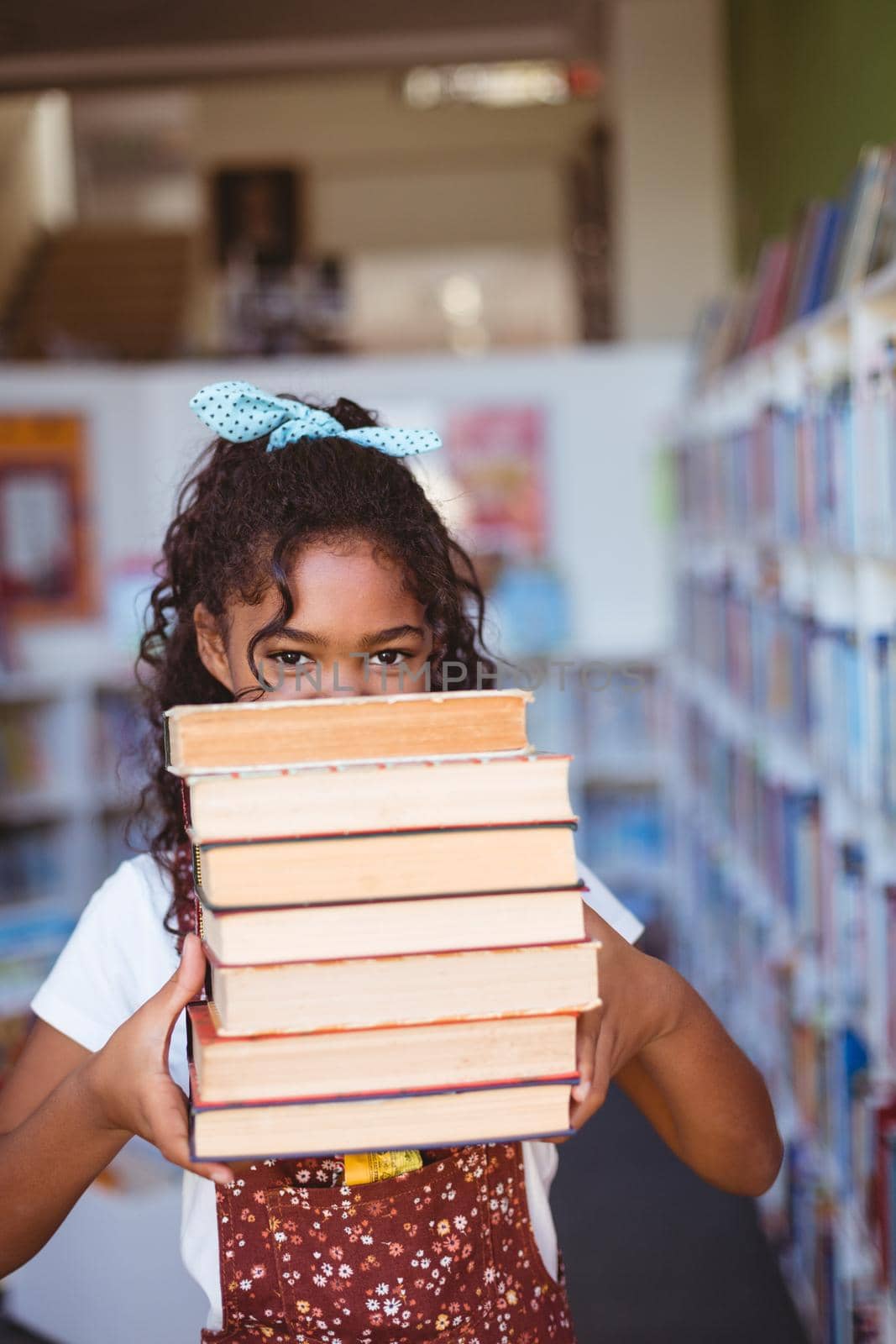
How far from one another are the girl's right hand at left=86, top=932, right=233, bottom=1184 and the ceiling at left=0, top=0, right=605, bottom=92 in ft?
17.1

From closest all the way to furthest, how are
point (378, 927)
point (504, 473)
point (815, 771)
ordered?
1. point (378, 927)
2. point (815, 771)
3. point (504, 473)

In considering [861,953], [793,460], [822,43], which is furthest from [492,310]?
[861,953]

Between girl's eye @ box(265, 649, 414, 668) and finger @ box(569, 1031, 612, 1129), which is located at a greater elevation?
girl's eye @ box(265, 649, 414, 668)

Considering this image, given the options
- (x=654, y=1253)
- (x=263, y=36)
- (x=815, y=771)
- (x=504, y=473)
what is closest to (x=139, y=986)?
(x=815, y=771)

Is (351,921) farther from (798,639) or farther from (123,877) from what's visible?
(798,639)

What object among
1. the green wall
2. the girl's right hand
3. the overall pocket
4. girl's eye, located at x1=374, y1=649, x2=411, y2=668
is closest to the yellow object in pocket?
the overall pocket

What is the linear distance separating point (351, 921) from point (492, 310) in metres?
9.97

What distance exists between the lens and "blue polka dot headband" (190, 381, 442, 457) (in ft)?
3.83

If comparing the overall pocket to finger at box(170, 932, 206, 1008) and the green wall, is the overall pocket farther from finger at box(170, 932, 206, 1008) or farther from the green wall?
the green wall

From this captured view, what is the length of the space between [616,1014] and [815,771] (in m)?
1.76

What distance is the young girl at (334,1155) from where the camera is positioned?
106 cm

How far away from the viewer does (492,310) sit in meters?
10.4

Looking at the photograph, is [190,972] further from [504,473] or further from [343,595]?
[504,473]

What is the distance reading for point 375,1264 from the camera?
109cm
